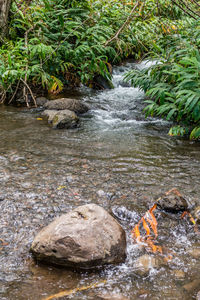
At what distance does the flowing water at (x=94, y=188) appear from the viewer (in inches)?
71.2

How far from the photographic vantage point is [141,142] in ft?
14.8

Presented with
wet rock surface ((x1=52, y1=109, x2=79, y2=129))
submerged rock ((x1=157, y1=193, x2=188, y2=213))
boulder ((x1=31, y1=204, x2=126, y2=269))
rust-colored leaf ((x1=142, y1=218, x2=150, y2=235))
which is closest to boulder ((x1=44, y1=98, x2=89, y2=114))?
wet rock surface ((x1=52, y1=109, x2=79, y2=129))

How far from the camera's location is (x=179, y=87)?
4.56 meters

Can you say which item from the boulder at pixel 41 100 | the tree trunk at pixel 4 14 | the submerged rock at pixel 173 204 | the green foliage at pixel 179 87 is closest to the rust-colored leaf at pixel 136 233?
the submerged rock at pixel 173 204

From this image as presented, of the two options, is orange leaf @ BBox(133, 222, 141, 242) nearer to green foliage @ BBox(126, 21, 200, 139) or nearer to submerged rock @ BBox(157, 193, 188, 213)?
submerged rock @ BBox(157, 193, 188, 213)

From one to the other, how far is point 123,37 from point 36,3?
114 inches

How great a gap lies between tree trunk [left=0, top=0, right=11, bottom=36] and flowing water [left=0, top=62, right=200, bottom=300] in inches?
97.7

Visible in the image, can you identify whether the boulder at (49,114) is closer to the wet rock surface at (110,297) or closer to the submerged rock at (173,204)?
the submerged rock at (173,204)

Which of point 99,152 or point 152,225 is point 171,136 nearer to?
point 99,152

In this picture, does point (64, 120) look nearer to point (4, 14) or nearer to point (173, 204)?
point (173, 204)

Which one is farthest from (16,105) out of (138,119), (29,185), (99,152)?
(29,185)

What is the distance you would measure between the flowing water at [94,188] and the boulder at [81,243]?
0.24 feet

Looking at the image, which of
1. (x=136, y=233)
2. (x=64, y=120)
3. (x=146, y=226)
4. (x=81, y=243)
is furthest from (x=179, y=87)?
(x=81, y=243)

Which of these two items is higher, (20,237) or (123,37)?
(123,37)
